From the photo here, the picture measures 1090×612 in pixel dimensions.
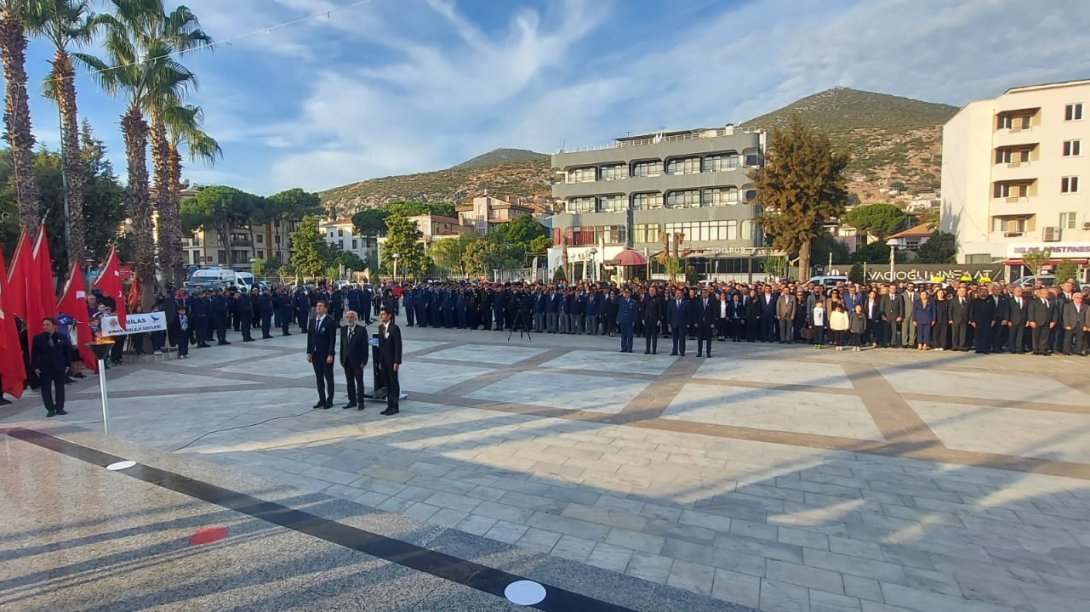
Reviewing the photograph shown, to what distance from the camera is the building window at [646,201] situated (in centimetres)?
5564

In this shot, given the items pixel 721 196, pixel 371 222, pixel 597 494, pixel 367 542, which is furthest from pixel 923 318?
pixel 371 222

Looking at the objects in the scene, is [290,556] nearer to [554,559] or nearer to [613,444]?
[554,559]

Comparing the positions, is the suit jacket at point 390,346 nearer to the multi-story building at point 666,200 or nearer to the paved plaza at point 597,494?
the paved plaza at point 597,494

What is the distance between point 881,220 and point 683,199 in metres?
41.8

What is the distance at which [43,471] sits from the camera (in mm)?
6371

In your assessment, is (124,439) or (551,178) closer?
(124,439)

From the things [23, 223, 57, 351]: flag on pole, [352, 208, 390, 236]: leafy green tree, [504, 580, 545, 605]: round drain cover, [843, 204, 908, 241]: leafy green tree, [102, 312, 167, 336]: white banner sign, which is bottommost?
[504, 580, 545, 605]: round drain cover

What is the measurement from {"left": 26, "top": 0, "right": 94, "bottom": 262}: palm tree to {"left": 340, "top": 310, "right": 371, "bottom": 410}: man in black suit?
44.6 ft

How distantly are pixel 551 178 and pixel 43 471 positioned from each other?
144501mm

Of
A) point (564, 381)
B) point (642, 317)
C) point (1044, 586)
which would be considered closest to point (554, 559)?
point (1044, 586)

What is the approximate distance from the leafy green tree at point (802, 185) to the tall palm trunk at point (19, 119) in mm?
37888

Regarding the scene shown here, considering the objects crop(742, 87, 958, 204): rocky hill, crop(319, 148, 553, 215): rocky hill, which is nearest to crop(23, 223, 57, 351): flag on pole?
crop(742, 87, 958, 204): rocky hill

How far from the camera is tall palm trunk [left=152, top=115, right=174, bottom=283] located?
846 inches

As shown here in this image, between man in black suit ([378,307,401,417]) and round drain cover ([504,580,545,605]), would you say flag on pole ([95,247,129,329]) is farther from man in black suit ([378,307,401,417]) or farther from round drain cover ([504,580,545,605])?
round drain cover ([504,580,545,605])
